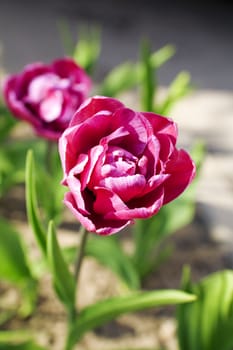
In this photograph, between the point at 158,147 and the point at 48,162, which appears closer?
the point at 158,147

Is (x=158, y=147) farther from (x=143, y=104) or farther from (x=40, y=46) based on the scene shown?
(x=40, y=46)

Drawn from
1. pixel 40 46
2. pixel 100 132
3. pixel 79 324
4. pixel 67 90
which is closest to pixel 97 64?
pixel 40 46

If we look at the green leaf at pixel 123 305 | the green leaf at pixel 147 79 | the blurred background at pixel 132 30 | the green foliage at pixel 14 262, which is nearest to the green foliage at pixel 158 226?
the green leaf at pixel 147 79

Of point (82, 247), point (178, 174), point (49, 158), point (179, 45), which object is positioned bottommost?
point (179, 45)

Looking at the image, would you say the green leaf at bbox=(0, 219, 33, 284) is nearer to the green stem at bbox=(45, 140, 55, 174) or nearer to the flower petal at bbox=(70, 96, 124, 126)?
the green stem at bbox=(45, 140, 55, 174)

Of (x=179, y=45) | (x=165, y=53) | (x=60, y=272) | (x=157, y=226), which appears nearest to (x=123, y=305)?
(x=60, y=272)

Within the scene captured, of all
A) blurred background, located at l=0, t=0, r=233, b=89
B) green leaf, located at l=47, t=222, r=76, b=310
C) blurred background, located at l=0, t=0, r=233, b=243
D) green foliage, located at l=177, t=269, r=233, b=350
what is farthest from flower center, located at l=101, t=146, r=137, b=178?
blurred background, located at l=0, t=0, r=233, b=89

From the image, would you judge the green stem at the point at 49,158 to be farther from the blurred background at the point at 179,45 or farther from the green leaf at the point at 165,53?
the green leaf at the point at 165,53

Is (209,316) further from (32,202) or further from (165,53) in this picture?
(165,53)
